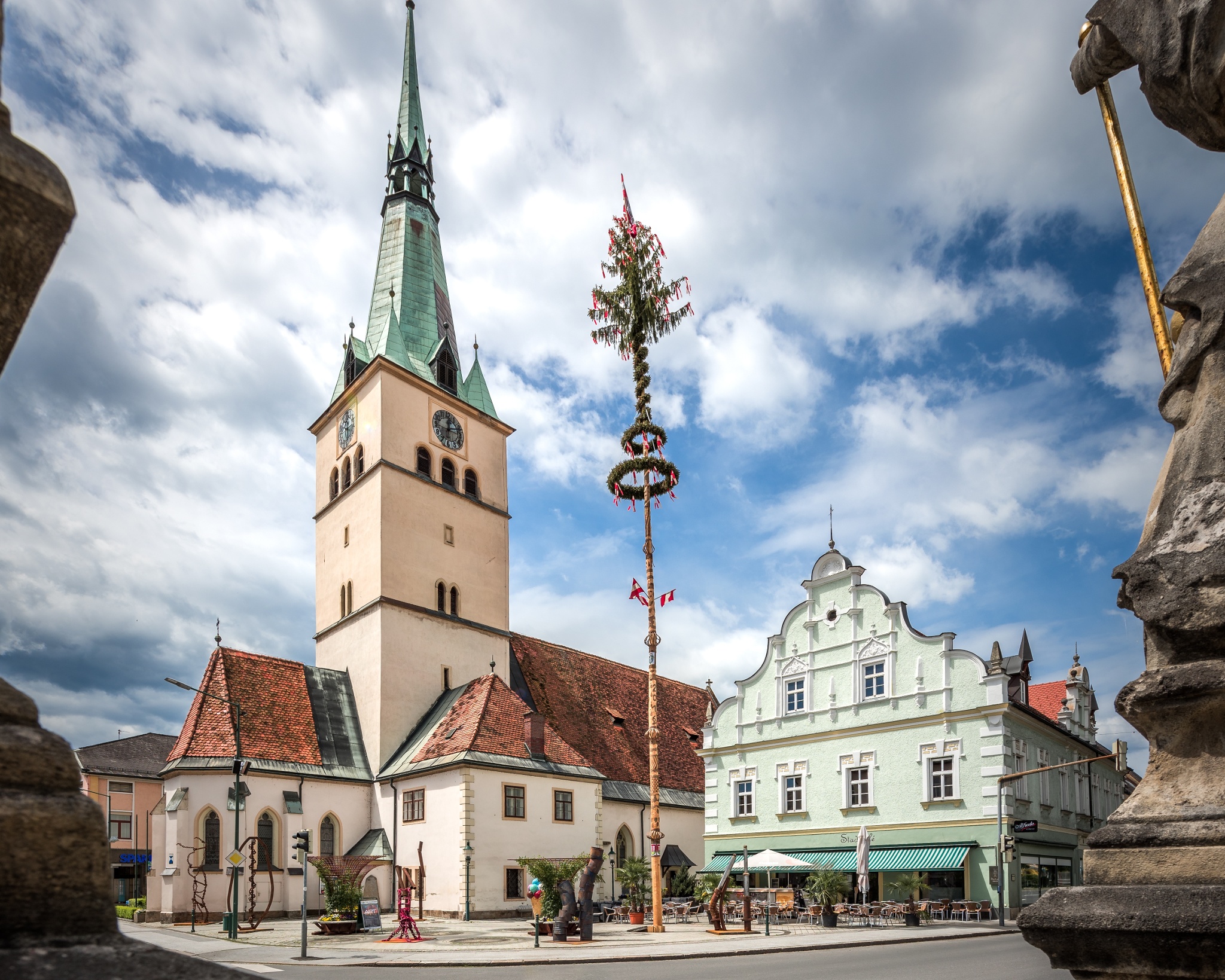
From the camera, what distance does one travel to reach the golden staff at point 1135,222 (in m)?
3.70

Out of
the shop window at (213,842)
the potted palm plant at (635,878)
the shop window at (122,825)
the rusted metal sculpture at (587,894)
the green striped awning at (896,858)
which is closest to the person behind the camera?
the rusted metal sculpture at (587,894)

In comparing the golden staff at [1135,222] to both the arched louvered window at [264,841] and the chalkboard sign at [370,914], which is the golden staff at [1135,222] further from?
the arched louvered window at [264,841]

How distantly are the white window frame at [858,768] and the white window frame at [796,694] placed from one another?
252 centimetres

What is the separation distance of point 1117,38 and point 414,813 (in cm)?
3513

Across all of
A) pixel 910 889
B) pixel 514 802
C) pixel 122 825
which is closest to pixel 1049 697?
pixel 910 889

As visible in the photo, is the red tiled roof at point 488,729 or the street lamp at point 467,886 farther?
the red tiled roof at point 488,729

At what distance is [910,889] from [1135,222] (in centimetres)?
2827

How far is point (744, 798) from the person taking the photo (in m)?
36.1

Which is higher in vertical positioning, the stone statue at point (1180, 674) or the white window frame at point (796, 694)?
the stone statue at point (1180, 674)

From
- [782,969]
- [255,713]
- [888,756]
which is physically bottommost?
[782,969]

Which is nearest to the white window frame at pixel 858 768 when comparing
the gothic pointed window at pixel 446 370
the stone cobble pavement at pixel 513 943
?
the stone cobble pavement at pixel 513 943

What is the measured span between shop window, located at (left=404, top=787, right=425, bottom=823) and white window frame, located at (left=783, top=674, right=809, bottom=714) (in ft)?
45.7

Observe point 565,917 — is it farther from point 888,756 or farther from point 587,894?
point 888,756

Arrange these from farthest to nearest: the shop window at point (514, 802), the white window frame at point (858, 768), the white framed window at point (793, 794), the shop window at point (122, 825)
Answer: the shop window at point (122, 825) < the white framed window at point (793, 794) < the shop window at point (514, 802) < the white window frame at point (858, 768)
